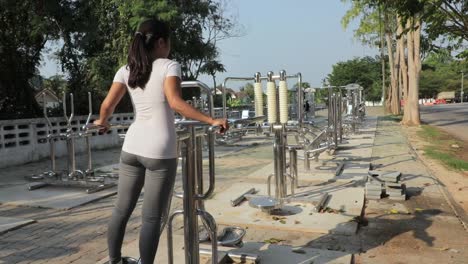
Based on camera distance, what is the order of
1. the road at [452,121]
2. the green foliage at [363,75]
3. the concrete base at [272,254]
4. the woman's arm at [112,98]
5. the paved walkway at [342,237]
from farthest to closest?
the green foliage at [363,75]
the road at [452,121]
the paved walkway at [342,237]
the concrete base at [272,254]
the woman's arm at [112,98]

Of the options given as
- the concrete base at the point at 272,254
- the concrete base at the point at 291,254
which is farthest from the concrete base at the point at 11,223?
the concrete base at the point at 291,254

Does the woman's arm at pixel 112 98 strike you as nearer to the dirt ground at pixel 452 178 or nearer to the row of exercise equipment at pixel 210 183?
the row of exercise equipment at pixel 210 183

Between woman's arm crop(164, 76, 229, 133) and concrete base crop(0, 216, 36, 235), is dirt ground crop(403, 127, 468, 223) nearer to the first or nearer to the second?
woman's arm crop(164, 76, 229, 133)

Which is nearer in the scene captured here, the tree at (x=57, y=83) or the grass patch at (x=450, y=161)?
the grass patch at (x=450, y=161)

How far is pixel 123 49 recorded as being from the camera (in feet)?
46.5

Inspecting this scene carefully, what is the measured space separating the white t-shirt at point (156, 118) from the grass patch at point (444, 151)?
7322 mm

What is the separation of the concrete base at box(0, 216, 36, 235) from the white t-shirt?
284 centimetres

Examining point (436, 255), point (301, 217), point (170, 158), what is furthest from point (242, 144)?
point (170, 158)

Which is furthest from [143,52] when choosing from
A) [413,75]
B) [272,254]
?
[413,75]

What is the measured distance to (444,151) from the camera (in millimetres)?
11109

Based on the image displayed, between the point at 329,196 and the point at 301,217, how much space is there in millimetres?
1093

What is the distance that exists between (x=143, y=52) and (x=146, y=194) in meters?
0.80

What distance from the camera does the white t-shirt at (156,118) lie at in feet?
8.11

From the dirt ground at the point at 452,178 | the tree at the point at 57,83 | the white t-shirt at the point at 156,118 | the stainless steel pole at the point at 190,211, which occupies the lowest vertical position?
the dirt ground at the point at 452,178
